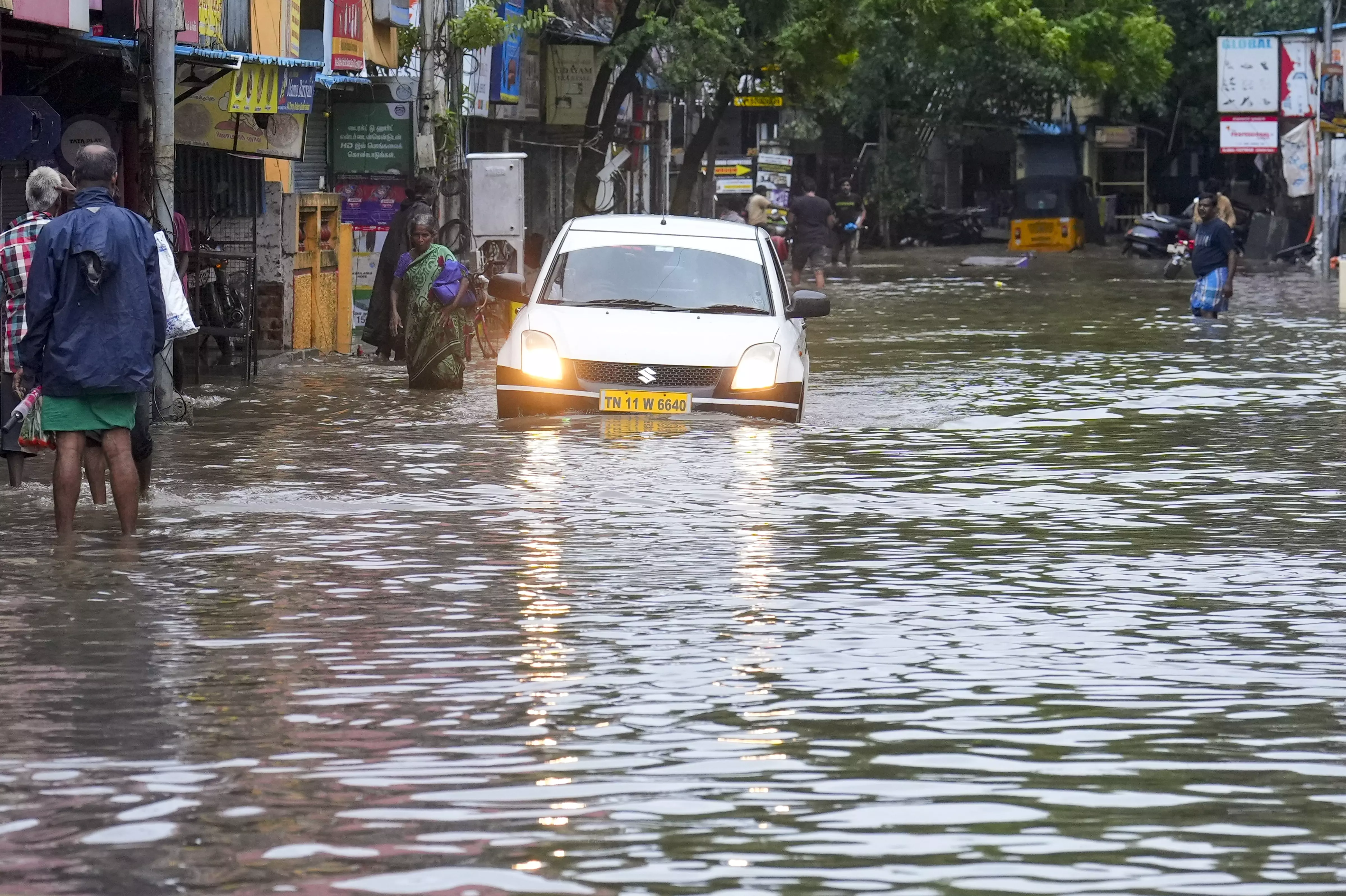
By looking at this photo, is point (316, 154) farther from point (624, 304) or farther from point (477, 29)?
point (624, 304)

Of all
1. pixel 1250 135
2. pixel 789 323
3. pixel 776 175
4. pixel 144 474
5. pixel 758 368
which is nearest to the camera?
pixel 144 474

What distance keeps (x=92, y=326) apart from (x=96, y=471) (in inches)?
48.1

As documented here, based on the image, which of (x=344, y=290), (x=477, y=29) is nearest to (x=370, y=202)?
(x=477, y=29)

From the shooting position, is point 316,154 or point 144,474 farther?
point 316,154

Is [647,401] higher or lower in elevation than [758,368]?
lower

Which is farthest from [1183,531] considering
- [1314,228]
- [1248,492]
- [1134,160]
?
[1134,160]

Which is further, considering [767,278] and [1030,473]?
[767,278]

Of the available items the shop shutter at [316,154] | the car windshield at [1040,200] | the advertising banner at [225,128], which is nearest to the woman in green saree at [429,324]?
the advertising banner at [225,128]

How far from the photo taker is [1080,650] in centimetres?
783

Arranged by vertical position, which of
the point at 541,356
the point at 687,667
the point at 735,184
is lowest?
the point at 687,667

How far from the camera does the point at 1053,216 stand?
207ft

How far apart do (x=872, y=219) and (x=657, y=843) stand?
60793mm

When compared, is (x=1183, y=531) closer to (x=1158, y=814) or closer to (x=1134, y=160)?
(x=1158, y=814)

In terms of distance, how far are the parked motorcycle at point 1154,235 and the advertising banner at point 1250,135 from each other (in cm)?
622
